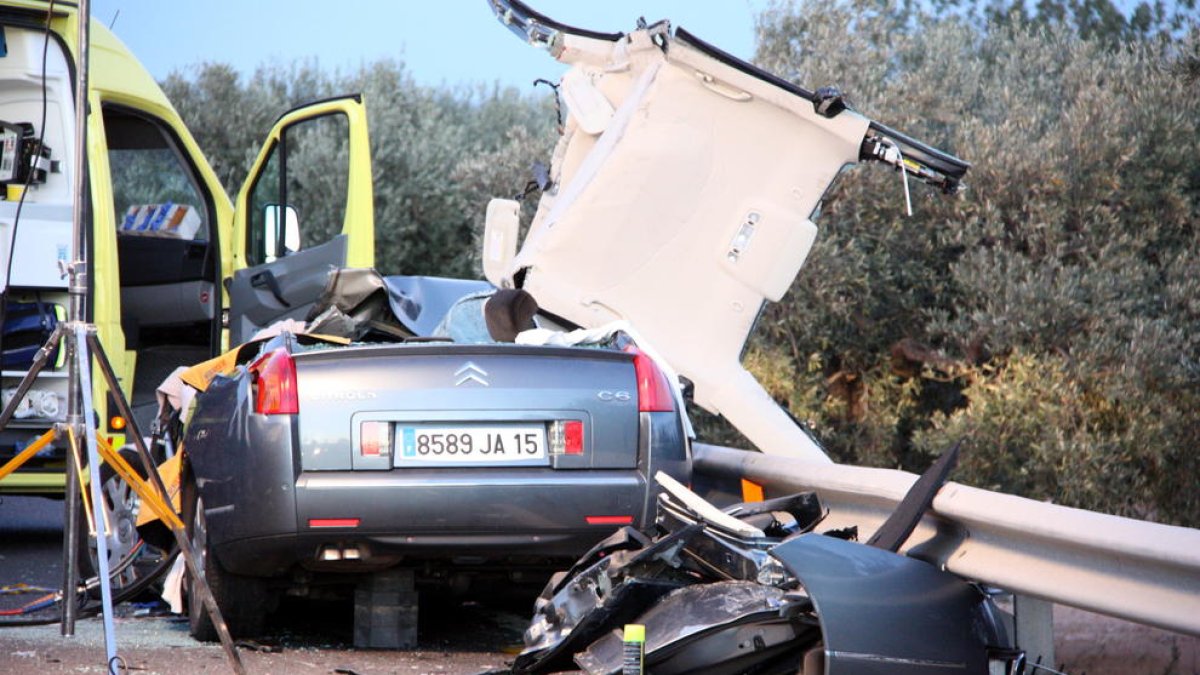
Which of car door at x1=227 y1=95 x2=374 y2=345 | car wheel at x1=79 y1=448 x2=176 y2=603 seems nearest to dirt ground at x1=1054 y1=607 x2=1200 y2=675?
car wheel at x1=79 y1=448 x2=176 y2=603

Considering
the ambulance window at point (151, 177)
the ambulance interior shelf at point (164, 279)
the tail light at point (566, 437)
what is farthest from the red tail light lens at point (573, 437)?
the ambulance interior shelf at point (164, 279)

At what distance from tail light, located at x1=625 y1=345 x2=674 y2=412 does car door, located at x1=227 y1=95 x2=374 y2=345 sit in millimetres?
3350

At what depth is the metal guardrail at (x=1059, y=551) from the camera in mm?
3871

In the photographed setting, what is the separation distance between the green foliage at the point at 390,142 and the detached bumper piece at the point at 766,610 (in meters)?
14.6

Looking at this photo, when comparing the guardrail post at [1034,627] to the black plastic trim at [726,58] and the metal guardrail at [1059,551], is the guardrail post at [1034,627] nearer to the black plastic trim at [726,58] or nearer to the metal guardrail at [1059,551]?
the metal guardrail at [1059,551]

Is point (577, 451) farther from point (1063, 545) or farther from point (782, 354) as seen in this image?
point (782, 354)

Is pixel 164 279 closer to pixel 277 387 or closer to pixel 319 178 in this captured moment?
pixel 277 387

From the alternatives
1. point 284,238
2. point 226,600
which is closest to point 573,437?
point 226,600

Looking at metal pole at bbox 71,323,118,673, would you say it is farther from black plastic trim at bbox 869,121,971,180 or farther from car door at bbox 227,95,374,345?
black plastic trim at bbox 869,121,971,180

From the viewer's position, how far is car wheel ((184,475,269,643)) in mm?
6211

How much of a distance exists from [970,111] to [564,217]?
26.4ft

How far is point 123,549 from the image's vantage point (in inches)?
321

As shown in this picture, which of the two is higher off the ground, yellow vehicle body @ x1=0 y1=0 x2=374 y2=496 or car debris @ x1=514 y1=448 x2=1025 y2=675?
yellow vehicle body @ x1=0 y1=0 x2=374 y2=496

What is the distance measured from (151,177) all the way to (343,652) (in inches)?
242
